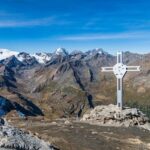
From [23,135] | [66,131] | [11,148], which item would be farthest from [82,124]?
[11,148]

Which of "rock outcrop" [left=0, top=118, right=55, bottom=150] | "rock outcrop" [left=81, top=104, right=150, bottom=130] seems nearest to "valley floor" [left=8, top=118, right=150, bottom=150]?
"rock outcrop" [left=81, top=104, right=150, bottom=130]

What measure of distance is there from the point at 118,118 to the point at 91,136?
1705cm

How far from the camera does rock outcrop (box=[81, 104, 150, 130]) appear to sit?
289 feet

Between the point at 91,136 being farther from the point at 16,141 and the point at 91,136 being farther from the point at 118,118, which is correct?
the point at 16,141

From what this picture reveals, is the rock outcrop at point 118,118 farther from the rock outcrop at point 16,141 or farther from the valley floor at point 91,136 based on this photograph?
the rock outcrop at point 16,141

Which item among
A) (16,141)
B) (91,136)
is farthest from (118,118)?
(16,141)

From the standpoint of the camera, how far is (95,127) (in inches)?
3233

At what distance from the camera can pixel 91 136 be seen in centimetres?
7219

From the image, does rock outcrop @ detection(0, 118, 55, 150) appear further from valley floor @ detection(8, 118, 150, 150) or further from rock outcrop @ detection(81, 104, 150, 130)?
rock outcrop @ detection(81, 104, 150, 130)

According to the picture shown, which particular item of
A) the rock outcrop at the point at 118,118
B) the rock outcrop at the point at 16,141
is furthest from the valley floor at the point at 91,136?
the rock outcrop at the point at 16,141

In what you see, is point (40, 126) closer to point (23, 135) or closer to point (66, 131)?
point (66, 131)

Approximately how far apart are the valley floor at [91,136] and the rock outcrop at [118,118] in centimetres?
467

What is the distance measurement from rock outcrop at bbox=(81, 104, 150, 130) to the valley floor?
4672mm

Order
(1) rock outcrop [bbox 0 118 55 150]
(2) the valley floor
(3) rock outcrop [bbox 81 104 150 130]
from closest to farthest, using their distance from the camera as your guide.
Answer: (1) rock outcrop [bbox 0 118 55 150] < (2) the valley floor < (3) rock outcrop [bbox 81 104 150 130]
